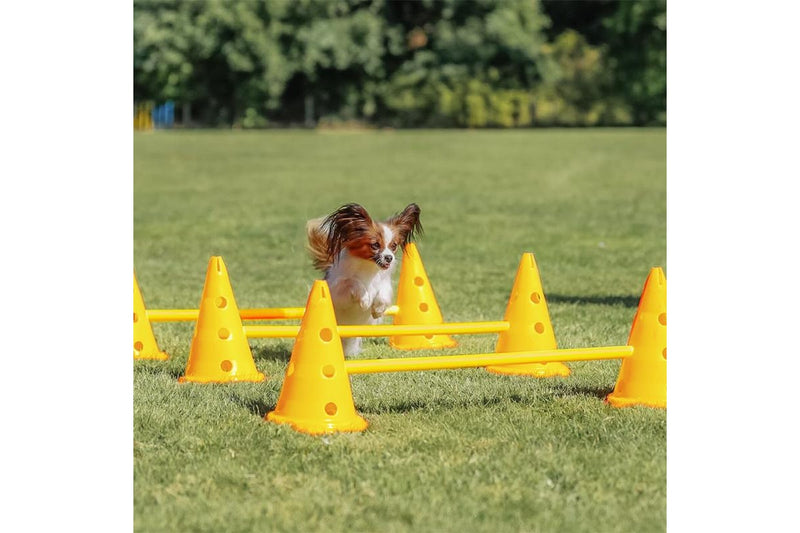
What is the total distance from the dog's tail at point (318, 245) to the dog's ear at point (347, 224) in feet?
1.34

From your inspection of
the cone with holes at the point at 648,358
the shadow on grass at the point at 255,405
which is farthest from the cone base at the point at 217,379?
the cone with holes at the point at 648,358

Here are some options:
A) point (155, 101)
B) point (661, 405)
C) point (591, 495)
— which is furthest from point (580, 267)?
point (155, 101)

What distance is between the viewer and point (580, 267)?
34.0 feet

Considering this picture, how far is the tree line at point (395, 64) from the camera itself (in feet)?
146

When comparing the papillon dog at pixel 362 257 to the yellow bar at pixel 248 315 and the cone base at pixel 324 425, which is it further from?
the cone base at pixel 324 425

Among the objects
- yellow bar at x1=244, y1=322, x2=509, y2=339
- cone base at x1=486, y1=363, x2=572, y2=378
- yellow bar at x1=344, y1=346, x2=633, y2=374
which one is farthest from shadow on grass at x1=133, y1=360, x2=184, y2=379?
cone base at x1=486, y1=363, x2=572, y2=378

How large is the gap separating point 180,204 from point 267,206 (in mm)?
1504

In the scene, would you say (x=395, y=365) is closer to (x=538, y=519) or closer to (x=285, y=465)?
(x=285, y=465)

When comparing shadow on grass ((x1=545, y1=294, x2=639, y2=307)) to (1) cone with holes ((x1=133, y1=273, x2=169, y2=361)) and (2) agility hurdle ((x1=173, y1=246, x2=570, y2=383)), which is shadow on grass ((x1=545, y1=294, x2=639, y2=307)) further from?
(1) cone with holes ((x1=133, y1=273, x2=169, y2=361))

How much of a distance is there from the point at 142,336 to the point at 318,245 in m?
1.23

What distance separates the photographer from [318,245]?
664cm

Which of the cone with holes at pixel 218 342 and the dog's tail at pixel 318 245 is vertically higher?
the dog's tail at pixel 318 245

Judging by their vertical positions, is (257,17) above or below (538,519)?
above

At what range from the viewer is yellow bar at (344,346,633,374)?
476 centimetres
